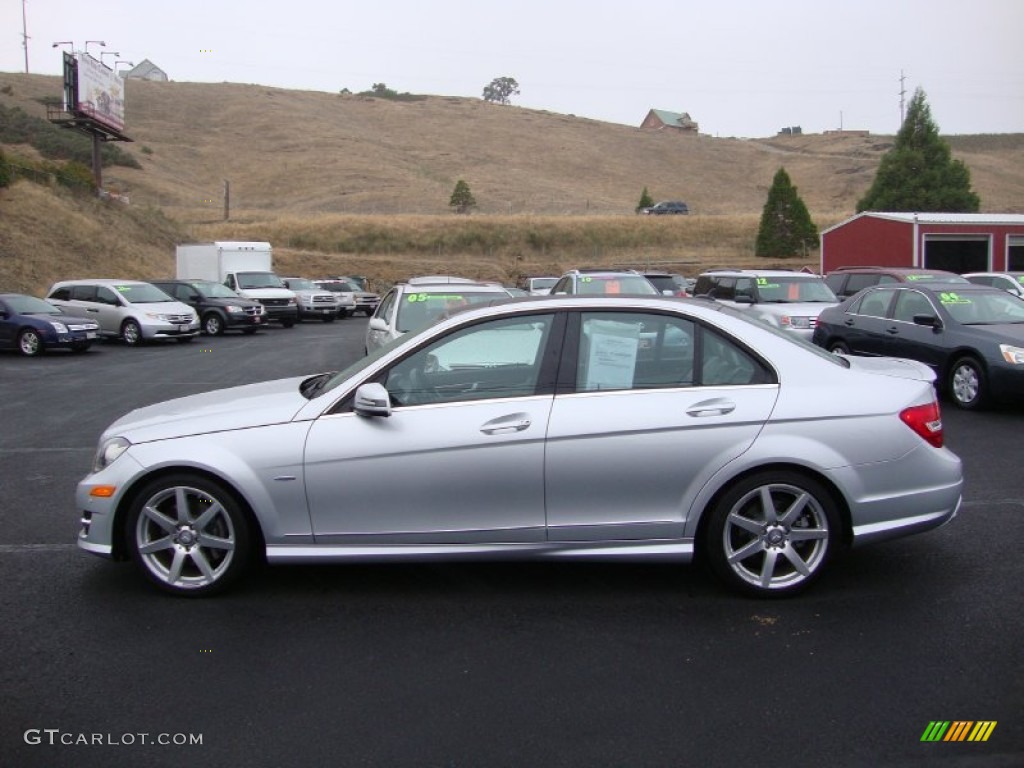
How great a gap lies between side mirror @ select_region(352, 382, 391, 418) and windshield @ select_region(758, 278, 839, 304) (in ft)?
42.6

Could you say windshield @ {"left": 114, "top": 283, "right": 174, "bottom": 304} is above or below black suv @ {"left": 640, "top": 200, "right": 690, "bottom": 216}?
below

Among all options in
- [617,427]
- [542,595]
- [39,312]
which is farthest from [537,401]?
[39,312]

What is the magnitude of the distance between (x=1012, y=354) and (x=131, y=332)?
780 inches

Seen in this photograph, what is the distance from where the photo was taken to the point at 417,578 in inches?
217

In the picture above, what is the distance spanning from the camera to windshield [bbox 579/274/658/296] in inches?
665

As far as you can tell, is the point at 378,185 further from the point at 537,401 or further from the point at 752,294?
the point at 537,401

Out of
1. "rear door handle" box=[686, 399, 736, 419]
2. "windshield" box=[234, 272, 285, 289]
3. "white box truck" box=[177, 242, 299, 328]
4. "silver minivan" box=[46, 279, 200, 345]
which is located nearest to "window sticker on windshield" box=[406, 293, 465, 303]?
"rear door handle" box=[686, 399, 736, 419]

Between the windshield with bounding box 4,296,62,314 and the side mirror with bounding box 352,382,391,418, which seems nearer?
the side mirror with bounding box 352,382,391,418

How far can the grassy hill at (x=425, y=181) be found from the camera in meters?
55.8

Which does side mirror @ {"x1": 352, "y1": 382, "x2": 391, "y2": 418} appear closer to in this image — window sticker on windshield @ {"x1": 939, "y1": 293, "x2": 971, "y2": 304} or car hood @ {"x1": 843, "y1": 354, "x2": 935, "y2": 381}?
car hood @ {"x1": 843, "y1": 354, "x2": 935, "y2": 381}

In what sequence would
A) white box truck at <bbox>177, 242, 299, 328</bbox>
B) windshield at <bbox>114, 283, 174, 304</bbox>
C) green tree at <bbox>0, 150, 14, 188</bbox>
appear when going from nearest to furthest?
windshield at <bbox>114, 283, 174, 304</bbox> → white box truck at <bbox>177, 242, 299, 328</bbox> → green tree at <bbox>0, 150, 14, 188</bbox>

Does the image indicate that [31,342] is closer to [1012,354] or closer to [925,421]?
[1012,354]

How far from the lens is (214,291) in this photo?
28.6 meters

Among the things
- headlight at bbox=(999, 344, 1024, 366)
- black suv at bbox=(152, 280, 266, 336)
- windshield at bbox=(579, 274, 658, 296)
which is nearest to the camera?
headlight at bbox=(999, 344, 1024, 366)
